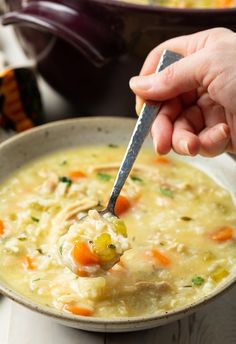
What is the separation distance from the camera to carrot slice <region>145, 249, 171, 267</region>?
5.93 feet

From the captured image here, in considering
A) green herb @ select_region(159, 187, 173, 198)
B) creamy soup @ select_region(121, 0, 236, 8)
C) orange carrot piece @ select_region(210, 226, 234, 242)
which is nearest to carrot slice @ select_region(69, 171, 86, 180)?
green herb @ select_region(159, 187, 173, 198)

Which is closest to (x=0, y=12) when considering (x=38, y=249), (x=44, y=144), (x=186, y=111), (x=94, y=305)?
(x=44, y=144)

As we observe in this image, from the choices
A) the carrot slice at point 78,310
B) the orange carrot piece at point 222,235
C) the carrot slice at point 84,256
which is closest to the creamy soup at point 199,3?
the orange carrot piece at point 222,235

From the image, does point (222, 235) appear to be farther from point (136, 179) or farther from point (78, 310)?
point (78, 310)

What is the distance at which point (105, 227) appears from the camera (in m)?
1.72

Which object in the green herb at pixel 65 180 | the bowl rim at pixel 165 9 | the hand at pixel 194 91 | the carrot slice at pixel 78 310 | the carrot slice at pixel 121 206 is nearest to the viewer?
the carrot slice at pixel 78 310

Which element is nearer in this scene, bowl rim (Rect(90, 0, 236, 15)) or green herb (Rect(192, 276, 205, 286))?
green herb (Rect(192, 276, 205, 286))

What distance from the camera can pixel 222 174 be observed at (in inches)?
86.1

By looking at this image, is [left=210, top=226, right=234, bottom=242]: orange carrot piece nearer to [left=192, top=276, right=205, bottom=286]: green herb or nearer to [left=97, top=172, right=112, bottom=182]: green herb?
[left=192, top=276, right=205, bottom=286]: green herb

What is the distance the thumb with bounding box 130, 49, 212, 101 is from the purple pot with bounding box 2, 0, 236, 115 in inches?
15.8

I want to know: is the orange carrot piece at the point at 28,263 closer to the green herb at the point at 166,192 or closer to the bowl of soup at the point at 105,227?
the bowl of soup at the point at 105,227

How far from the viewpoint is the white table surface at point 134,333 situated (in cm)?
176

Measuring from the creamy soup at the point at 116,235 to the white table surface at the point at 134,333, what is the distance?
0.50 feet

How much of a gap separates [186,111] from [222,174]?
0.81 feet
